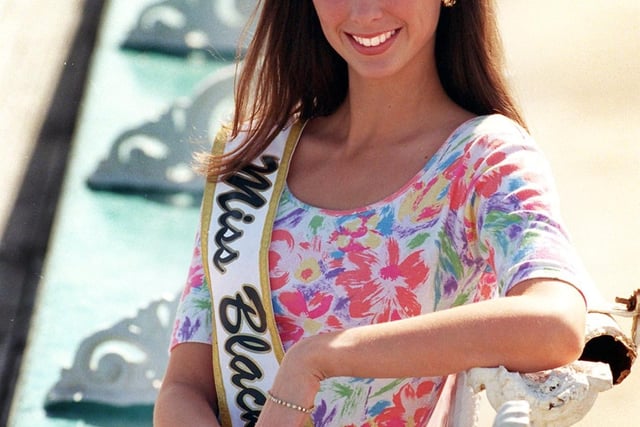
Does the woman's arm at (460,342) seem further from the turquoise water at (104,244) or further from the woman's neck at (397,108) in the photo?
the turquoise water at (104,244)

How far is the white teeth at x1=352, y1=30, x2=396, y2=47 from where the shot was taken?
7.61 feet

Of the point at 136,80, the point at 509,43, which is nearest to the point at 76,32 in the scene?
the point at 136,80

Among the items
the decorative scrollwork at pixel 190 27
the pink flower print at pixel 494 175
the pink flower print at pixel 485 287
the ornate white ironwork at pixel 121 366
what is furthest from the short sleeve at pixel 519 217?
the decorative scrollwork at pixel 190 27

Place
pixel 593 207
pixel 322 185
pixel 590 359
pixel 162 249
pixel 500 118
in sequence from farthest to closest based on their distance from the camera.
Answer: pixel 593 207, pixel 162 249, pixel 322 185, pixel 500 118, pixel 590 359

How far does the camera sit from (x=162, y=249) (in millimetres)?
4027

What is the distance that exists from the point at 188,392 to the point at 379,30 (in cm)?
73

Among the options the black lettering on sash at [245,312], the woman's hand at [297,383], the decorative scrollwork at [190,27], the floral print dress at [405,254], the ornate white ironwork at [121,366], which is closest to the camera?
the woman's hand at [297,383]

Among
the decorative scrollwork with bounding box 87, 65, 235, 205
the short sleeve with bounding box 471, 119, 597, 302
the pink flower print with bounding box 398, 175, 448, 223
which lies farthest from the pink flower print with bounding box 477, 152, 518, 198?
the decorative scrollwork with bounding box 87, 65, 235, 205

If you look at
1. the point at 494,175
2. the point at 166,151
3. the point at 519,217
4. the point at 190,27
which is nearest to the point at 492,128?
the point at 494,175

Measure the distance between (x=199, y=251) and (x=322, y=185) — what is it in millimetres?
266

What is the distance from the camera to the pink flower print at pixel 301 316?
2307mm

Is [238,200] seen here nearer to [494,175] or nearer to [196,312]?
[196,312]

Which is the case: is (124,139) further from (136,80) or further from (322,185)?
(322,185)

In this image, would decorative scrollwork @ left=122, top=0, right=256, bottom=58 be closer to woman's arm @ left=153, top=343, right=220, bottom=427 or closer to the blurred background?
the blurred background
